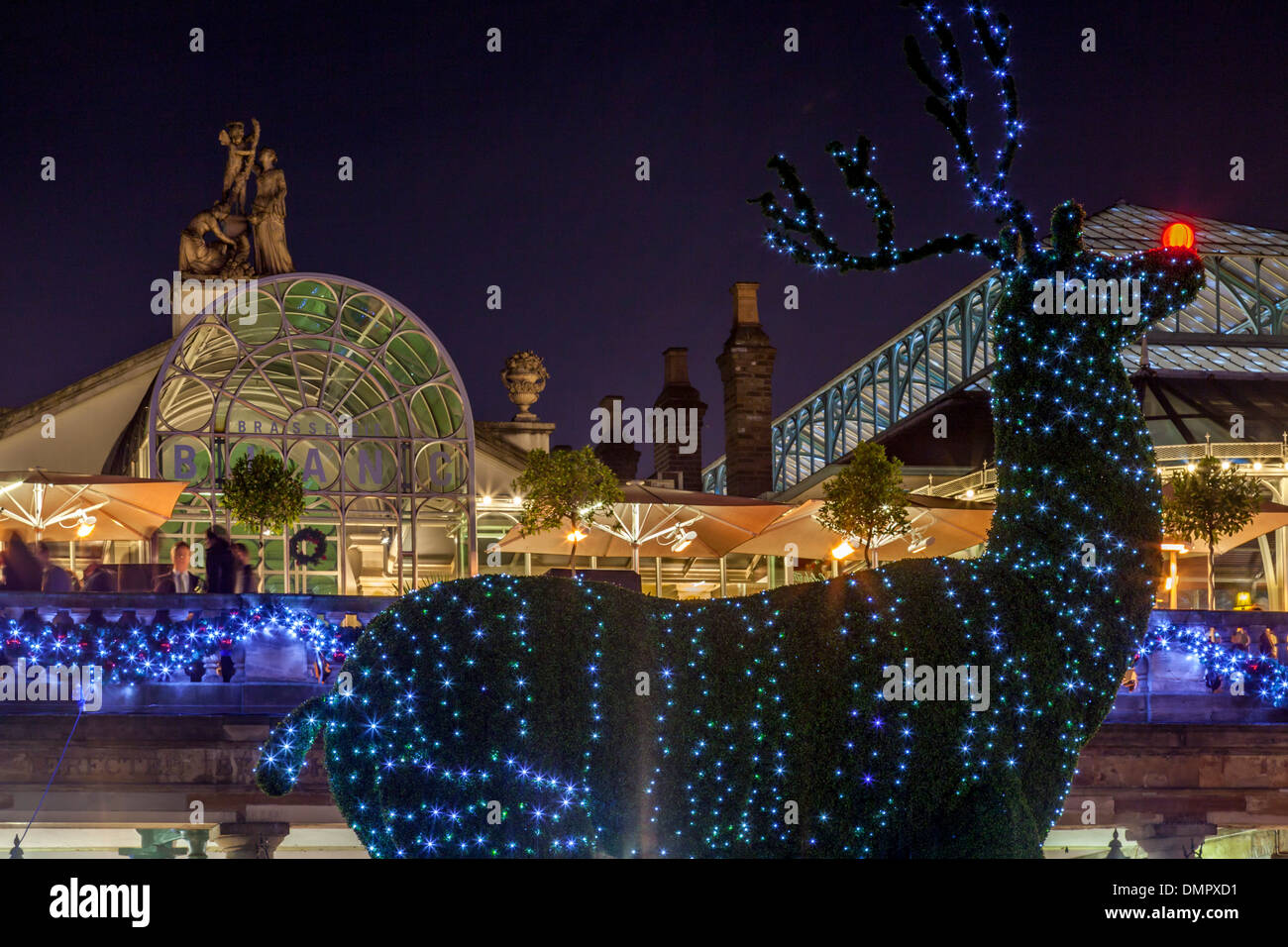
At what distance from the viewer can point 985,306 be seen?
120 feet

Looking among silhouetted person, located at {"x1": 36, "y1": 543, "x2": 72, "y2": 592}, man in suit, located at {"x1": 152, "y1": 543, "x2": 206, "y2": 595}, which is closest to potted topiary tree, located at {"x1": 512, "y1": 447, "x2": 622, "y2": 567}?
man in suit, located at {"x1": 152, "y1": 543, "x2": 206, "y2": 595}

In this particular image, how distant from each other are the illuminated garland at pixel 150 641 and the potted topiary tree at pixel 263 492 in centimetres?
728

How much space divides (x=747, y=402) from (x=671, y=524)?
378 inches

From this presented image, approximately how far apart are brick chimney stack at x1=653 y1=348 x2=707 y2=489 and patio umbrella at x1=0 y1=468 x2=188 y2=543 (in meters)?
15.9

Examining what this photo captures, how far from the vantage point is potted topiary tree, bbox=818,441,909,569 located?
21328 mm

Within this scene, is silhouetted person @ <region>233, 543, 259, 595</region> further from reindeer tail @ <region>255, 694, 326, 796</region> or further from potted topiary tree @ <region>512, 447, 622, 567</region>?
reindeer tail @ <region>255, 694, 326, 796</region>

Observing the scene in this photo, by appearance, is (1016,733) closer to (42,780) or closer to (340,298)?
(42,780)

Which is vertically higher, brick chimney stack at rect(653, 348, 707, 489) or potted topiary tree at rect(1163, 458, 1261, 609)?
brick chimney stack at rect(653, 348, 707, 489)

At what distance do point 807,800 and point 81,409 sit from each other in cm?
2447

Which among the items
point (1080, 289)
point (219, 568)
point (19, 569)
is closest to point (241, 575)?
point (219, 568)

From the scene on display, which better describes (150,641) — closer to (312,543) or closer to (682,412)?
(312,543)

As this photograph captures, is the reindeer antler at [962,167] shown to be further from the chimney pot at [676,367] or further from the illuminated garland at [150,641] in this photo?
the chimney pot at [676,367]
